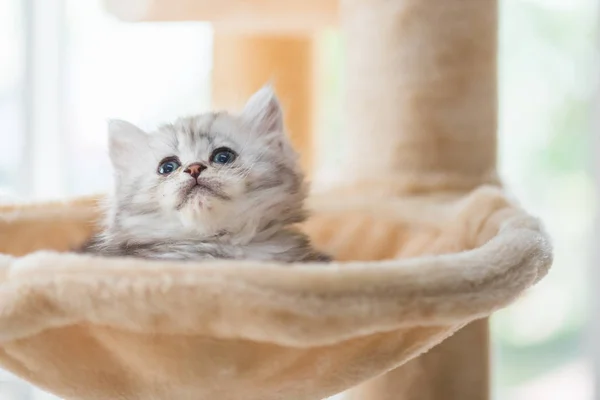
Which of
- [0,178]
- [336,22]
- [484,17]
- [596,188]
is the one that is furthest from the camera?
A: [596,188]

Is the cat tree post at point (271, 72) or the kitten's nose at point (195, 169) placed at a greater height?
the cat tree post at point (271, 72)

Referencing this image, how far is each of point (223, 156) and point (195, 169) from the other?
0.07 meters

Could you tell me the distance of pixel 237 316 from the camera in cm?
56

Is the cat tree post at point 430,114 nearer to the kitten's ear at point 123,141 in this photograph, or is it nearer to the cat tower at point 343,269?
the cat tower at point 343,269

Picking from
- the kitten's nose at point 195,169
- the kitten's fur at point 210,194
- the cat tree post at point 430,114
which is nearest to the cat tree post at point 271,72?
the cat tree post at point 430,114

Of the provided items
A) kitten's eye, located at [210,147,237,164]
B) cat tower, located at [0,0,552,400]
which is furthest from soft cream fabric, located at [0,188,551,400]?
kitten's eye, located at [210,147,237,164]

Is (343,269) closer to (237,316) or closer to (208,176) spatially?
(237,316)

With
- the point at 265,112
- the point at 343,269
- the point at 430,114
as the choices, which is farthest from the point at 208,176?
the point at 430,114

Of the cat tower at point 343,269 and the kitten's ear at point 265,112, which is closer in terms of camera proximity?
the cat tower at point 343,269

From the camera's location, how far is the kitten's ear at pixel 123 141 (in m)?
0.93

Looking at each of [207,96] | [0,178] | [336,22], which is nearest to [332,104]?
[207,96]

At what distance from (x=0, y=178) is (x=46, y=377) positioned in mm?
893

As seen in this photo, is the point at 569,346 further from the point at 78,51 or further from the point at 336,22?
the point at 78,51

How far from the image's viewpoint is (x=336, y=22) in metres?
1.32
